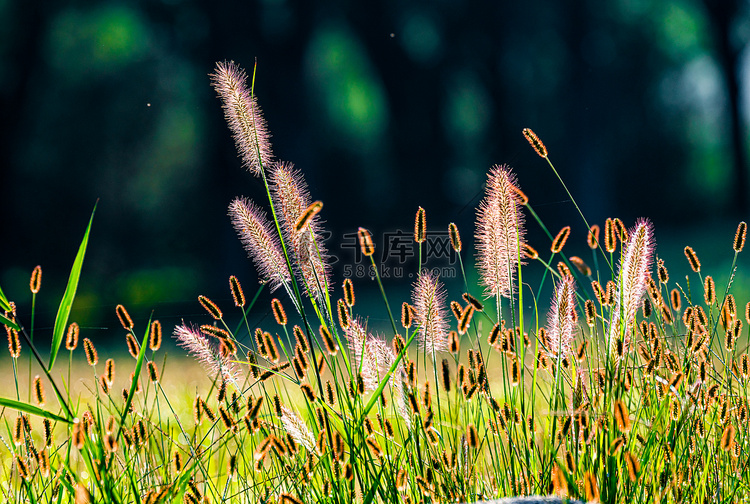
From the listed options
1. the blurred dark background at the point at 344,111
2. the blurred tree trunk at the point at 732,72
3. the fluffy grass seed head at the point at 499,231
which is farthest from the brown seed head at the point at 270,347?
the blurred tree trunk at the point at 732,72

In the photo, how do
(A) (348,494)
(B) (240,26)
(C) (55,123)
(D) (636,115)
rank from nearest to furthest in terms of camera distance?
(A) (348,494) → (B) (240,26) → (C) (55,123) → (D) (636,115)

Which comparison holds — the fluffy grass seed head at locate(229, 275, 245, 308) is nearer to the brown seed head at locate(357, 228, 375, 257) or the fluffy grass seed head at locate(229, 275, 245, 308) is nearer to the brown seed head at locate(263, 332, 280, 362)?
the brown seed head at locate(263, 332, 280, 362)

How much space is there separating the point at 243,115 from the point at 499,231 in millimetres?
641

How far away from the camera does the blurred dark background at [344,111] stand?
29.3 feet

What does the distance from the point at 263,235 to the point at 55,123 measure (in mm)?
9865

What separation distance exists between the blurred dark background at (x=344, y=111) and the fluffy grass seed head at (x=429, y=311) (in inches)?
259

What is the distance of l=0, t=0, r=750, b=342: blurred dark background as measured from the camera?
352 inches

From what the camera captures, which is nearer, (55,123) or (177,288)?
(55,123)

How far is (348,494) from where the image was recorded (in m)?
1.33

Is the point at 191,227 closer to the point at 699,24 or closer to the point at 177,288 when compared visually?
the point at 177,288

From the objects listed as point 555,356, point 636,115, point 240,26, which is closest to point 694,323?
point 555,356

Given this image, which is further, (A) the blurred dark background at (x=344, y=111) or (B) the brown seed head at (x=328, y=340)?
(A) the blurred dark background at (x=344, y=111)

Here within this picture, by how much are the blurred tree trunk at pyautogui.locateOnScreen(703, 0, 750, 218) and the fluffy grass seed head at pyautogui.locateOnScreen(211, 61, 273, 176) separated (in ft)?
32.2

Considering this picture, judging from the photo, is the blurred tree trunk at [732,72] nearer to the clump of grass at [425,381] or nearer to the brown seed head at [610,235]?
the clump of grass at [425,381]
